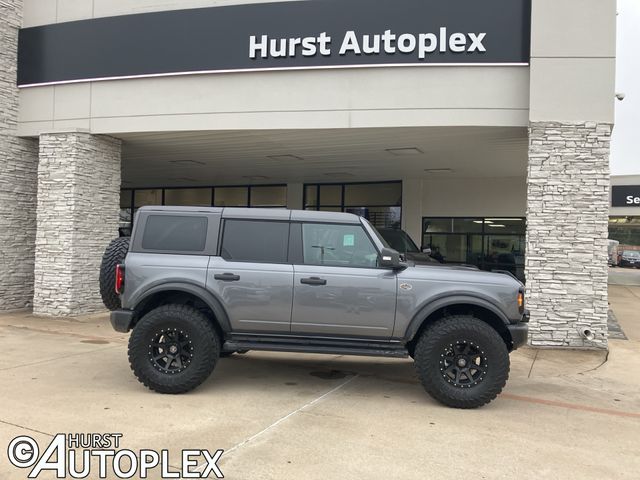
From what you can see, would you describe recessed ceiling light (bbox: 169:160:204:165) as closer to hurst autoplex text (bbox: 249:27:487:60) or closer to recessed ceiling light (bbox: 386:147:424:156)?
hurst autoplex text (bbox: 249:27:487:60)

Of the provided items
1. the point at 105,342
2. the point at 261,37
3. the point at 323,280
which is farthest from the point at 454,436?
the point at 261,37

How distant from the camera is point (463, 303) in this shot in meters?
5.45

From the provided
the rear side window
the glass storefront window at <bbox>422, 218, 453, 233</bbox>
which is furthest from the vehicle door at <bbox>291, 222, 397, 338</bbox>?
the glass storefront window at <bbox>422, 218, 453, 233</bbox>

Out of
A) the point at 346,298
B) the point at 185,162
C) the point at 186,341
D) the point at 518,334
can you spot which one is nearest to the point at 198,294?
the point at 186,341

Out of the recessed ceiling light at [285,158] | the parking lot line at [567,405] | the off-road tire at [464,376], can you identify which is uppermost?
the recessed ceiling light at [285,158]

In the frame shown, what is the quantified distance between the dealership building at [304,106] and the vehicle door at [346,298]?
430cm

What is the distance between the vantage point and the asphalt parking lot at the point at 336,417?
396 centimetres

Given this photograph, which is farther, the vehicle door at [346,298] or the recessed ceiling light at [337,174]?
the recessed ceiling light at [337,174]

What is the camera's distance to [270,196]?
716 inches

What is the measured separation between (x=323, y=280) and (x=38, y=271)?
802cm

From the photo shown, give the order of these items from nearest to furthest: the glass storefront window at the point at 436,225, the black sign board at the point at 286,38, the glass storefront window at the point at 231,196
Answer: the black sign board at the point at 286,38, the glass storefront window at the point at 436,225, the glass storefront window at the point at 231,196

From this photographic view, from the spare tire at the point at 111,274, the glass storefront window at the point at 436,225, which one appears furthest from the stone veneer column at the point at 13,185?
the glass storefront window at the point at 436,225

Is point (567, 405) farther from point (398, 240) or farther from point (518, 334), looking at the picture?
point (398, 240)

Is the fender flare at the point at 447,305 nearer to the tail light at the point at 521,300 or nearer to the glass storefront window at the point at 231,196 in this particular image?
the tail light at the point at 521,300
